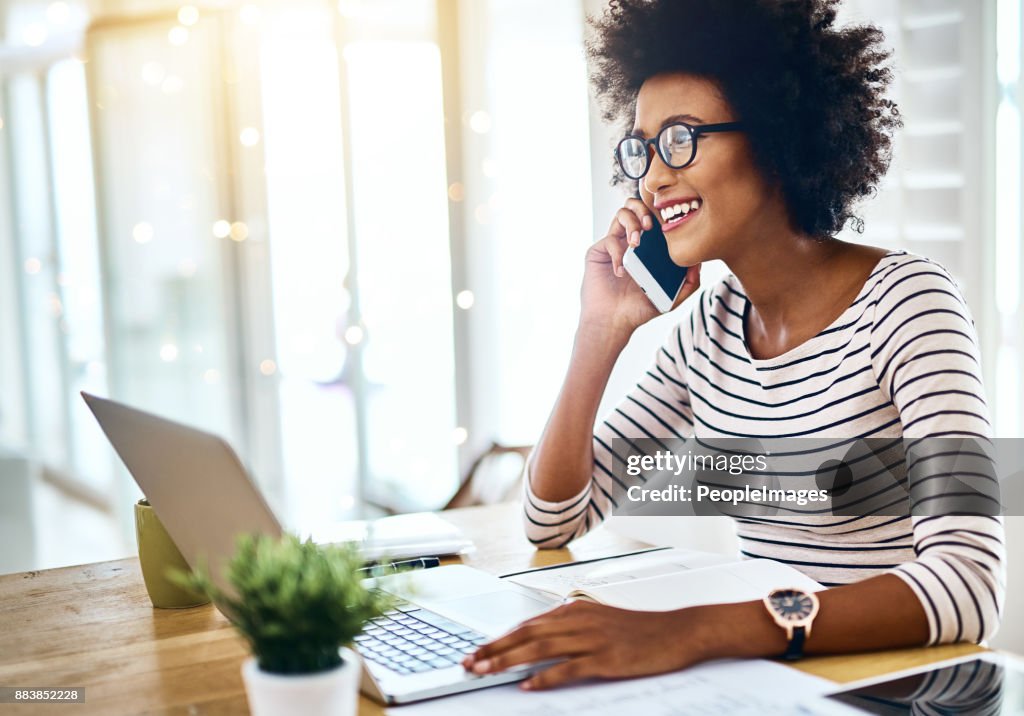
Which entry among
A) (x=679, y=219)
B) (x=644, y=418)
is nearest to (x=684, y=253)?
(x=679, y=219)

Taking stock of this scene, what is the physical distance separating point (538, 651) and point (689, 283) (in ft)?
2.59

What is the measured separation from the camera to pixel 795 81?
137cm

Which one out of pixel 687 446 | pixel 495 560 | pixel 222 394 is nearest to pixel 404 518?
pixel 495 560

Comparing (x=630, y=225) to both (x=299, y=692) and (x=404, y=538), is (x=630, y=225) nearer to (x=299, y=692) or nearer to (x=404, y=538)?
(x=404, y=538)

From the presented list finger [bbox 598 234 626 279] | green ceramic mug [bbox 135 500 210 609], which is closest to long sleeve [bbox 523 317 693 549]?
finger [bbox 598 234 626 279]

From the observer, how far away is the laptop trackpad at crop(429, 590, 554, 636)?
0.96 meters

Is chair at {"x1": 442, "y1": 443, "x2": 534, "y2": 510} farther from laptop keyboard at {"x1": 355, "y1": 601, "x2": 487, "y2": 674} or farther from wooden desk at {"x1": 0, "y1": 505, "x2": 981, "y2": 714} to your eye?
laptop keyboard at {"x1": 355, "y1": 601, "x2": 487, "y2": 674}

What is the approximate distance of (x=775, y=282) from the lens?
140 centimetres

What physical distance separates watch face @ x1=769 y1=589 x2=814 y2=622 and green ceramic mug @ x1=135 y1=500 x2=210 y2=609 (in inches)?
23.0

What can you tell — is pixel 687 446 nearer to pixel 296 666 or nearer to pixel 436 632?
pixel 436 632

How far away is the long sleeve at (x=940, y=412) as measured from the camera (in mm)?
919

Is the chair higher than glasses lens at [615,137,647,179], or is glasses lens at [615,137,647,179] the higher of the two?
glasses lens at [615,137,647,179]

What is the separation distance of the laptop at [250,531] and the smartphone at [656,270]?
56 centimetres

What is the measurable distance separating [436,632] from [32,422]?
222cm
